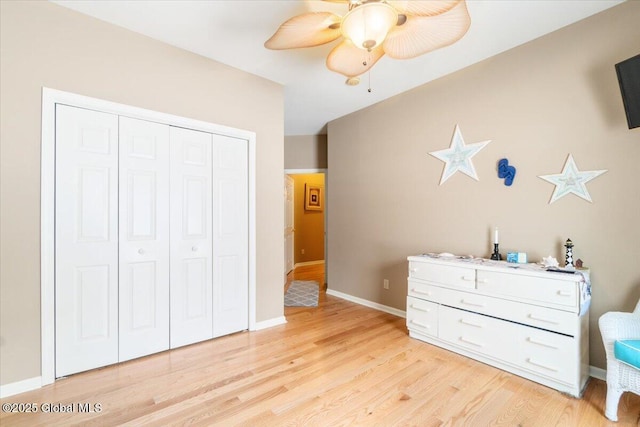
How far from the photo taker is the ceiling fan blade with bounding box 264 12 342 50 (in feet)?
4.70

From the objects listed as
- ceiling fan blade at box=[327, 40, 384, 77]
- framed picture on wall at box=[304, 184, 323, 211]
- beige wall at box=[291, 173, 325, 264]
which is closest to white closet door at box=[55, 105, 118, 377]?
ceiling fan blade at box=[327, 40, 384, 77]

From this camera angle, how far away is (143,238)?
7.57 ft

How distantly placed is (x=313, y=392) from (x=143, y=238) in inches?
70.7

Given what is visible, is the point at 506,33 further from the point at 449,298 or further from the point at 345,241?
the point at 345,241

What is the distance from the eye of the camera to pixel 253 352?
2.42 meters

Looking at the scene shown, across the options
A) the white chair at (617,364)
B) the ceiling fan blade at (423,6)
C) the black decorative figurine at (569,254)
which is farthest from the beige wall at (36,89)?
the white chair at (617,364)

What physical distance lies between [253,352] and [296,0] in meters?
2.72

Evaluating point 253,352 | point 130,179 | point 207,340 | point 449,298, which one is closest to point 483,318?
point 449,298

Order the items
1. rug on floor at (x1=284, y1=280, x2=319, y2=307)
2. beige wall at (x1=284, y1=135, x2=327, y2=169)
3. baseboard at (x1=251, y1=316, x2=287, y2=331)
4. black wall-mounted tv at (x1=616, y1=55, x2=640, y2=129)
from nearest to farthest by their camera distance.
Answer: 1. black wall-mounted tv at (x1=616, y1=55, x2=640, y2=129)
2. baseboard at (x1=251, y1=316, x2=287, y2=331)
3. rug on floor at (x1=284, y1=280, x2=319, y2=307)
4. beige wall at (x1=284, y1=135, x2=327, y2=169)

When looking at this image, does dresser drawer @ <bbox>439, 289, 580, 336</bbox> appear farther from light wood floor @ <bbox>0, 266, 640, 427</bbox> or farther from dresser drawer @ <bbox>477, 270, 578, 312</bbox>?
light wood floor @ <bbox>0, 266, 640, 427</bbox>

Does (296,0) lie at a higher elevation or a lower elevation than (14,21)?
higher

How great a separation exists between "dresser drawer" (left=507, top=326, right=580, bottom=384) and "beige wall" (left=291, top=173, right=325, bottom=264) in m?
4.96

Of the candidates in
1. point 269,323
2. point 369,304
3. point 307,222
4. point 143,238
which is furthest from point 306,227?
point 143,238

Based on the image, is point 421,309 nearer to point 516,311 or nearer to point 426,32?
point 516,311
